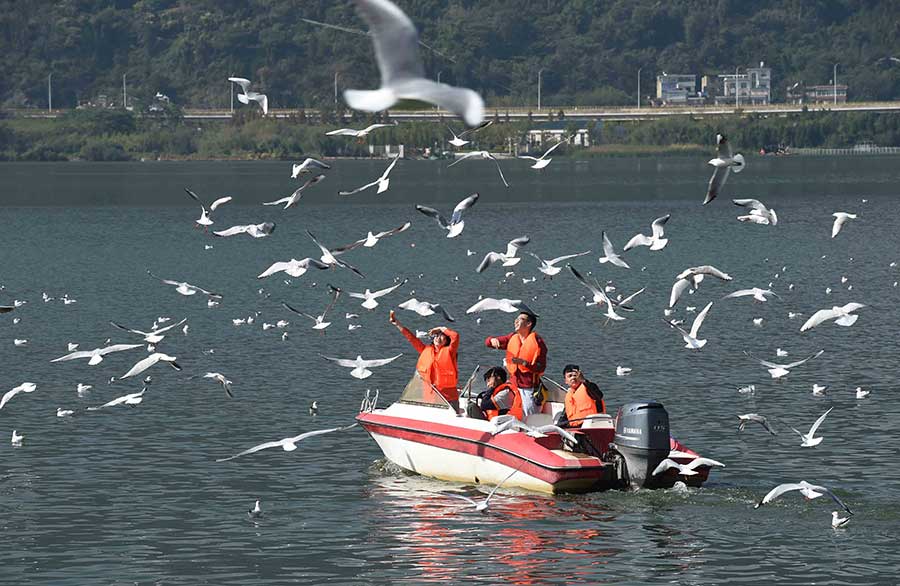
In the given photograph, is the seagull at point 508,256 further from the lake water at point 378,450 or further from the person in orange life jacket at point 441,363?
the person in orange life jacket at point 441,363

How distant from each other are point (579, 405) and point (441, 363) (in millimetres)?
2758

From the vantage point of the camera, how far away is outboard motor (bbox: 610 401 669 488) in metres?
27.7

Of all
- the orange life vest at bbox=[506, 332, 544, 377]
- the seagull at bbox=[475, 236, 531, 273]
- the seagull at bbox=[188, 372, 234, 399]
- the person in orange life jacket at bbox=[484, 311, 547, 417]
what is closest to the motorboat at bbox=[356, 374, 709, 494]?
the person in orange life jacket at bbox=[484, 311, 547, 417]

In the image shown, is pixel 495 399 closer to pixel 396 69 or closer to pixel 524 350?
pixel 524 350

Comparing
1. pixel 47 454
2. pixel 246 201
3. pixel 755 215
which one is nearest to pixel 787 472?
pixel 755 215

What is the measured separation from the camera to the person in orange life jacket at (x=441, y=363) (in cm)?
3023

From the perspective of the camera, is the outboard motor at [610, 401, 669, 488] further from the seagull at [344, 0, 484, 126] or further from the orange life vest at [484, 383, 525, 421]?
the seagull at [344, 0, 484, 126]

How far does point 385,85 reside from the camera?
1652cm

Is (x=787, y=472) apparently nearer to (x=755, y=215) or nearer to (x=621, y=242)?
(x=755, y=215)

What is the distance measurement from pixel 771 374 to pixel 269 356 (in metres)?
13.1

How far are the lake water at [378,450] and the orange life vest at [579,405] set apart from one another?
135 centimetres

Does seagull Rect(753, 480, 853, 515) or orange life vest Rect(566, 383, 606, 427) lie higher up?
orange life vest Rect(566, 383, 606, 427)

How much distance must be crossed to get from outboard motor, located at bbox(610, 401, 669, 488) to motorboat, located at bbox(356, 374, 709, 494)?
15 millimetres

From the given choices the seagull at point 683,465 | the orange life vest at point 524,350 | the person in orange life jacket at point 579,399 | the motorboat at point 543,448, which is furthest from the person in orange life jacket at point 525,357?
the seagull at point 683,465
